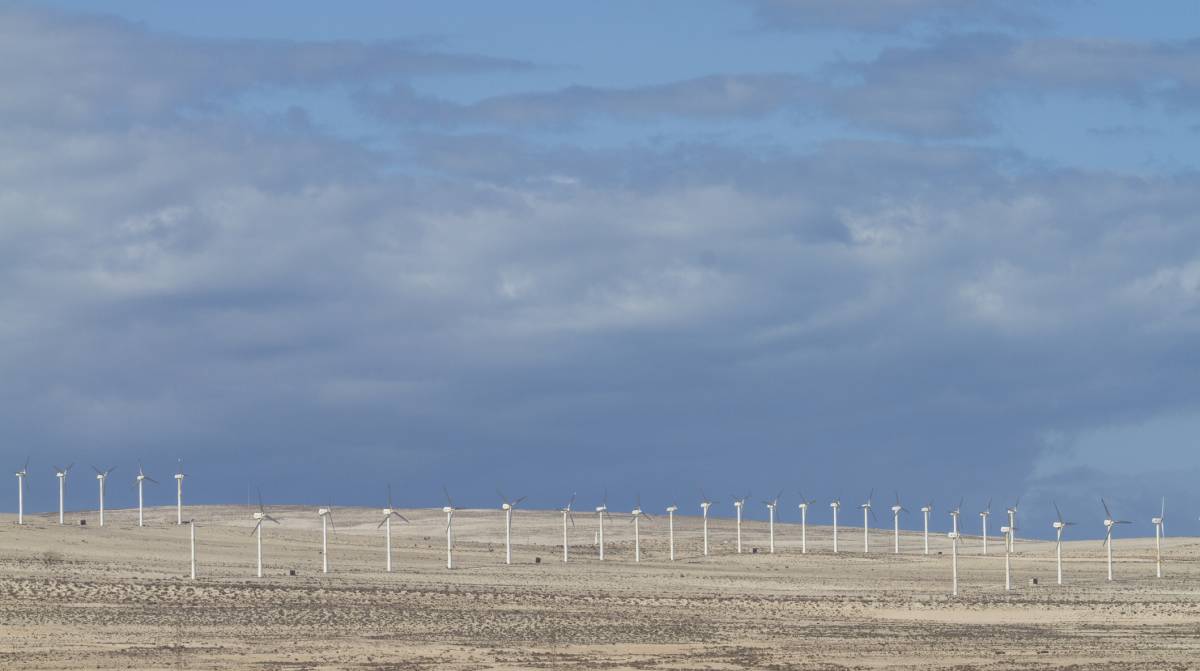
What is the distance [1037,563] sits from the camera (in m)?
175

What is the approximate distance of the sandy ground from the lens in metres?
75.3

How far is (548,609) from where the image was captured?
105 m

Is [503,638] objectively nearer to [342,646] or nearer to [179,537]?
[342,646]

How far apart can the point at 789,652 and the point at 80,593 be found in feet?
148

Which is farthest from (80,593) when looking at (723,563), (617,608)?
(723,563)

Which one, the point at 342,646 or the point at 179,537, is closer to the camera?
the point at 342,646

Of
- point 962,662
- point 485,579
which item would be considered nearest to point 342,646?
point 962,662

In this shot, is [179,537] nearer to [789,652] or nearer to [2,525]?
[2,525]

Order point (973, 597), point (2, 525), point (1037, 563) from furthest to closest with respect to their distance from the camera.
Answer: point (1037, 563) < point (2, 525) < point (973, 597)

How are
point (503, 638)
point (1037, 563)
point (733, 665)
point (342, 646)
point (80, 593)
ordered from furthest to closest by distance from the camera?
1. point (1037, 563)
2. point (80, 593)
3. point (503, 638)
4. point (342, 646)
5. point (733, 665)

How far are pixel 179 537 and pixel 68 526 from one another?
9.09m

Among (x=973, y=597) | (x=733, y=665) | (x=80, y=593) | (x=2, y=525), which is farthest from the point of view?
(x=2, y=525)

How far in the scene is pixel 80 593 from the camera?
10581 centimetres

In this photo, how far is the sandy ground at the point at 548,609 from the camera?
247 ft
